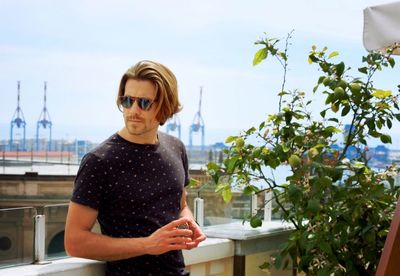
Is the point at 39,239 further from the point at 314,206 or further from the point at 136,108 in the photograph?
the point at 314,206

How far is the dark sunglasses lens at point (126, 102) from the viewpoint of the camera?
5.86 ft

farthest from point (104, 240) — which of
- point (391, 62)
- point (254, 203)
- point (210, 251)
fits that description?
point (391, 62)

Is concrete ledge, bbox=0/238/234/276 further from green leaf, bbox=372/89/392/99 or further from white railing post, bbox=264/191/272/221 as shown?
green leaf, bbox=372/89/392/99

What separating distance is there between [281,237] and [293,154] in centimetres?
54

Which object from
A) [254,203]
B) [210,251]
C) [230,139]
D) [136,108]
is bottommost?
[210,251]

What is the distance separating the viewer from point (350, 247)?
9.11 feet

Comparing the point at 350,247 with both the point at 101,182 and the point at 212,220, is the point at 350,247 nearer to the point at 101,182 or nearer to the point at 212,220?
the point at 212,220

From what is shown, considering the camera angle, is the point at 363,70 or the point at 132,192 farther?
the point at 363,70

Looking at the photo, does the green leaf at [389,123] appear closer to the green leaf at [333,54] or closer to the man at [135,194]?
the green leaf at [333,54]

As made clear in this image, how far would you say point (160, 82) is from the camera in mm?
1790

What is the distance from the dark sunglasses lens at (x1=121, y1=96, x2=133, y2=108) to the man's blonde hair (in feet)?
0.09

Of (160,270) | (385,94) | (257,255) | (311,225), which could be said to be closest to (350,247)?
(311,225)

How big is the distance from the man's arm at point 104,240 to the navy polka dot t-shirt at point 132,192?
4cm

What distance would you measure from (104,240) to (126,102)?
14.0 inches
